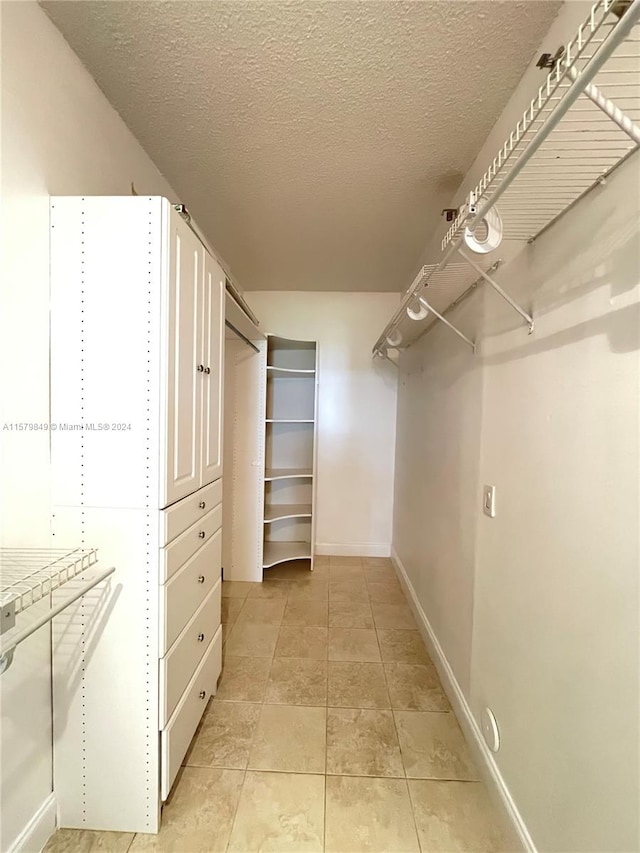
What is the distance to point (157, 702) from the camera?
117 cm

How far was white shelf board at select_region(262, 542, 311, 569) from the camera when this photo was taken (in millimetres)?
3135

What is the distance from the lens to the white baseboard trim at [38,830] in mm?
1070

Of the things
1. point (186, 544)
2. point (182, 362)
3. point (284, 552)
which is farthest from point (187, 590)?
point (284, 552)

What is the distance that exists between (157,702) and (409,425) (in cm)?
239

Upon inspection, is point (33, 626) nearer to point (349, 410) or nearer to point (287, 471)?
point (287, 471)

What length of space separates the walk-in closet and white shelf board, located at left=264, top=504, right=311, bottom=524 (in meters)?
1.53

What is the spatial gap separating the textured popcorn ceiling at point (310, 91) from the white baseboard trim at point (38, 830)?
2.31m

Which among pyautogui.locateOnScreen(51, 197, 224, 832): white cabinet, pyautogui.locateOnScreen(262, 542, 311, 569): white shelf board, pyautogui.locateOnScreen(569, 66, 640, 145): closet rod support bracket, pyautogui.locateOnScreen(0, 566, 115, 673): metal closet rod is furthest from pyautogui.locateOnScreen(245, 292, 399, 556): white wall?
pyautogui.locateOnScreen(569, 66, 640, 145): closet rod support bracket

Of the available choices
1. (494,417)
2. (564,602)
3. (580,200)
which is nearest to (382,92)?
(580,200)

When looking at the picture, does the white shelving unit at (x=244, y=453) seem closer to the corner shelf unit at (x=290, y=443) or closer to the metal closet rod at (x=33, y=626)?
the corner shelf unit at (x=290, y=443)

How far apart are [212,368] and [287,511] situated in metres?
→ 2.16

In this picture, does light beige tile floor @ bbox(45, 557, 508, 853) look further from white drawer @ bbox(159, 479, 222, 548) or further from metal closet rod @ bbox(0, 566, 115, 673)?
white drawer @ bbox(159, 479, 222, 548)

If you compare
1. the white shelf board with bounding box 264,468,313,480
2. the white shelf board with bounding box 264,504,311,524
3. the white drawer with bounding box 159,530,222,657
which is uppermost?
the white shelf board with bounding box 264,468,313,480

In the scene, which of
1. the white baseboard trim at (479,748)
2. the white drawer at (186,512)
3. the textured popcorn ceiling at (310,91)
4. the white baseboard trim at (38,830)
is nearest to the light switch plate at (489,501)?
the white baseboard trim at (479,748)
